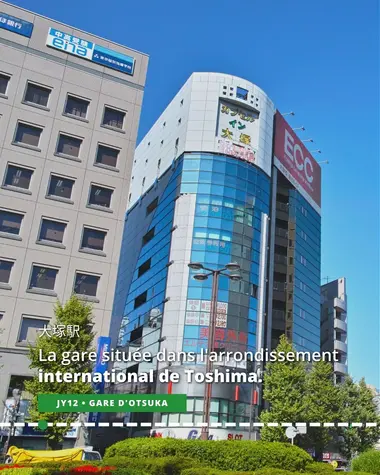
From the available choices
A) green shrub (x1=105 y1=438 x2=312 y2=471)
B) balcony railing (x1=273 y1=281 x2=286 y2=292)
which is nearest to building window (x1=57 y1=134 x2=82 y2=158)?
green shrub (x1=105 y1=438 x2=312 y2=471)

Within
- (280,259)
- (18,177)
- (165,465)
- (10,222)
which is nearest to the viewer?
(165,465)

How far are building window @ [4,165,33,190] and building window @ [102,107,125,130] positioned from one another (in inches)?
280

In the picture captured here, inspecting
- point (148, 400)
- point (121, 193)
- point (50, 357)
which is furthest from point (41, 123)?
point (148, 400)

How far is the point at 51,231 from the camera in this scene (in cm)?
3322

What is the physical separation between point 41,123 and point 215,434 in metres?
30.8

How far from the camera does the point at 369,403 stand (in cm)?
5216

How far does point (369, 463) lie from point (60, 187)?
25125 mm

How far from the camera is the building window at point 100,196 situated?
3516cm

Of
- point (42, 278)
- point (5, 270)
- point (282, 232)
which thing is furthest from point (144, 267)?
point (5, 270)

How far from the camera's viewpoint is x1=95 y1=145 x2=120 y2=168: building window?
119ft

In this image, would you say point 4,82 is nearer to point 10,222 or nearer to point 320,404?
point 10,222

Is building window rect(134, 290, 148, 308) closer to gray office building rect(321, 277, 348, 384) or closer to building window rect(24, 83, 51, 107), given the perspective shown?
building window rect(24, 83, 51, 107)

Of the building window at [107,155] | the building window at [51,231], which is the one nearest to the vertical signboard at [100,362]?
the building window at [51,231]

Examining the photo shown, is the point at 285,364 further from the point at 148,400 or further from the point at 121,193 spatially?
the point at 148,400
